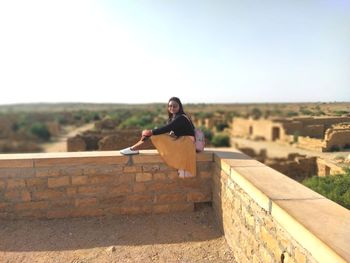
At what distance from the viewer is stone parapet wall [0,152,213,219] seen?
190 inches

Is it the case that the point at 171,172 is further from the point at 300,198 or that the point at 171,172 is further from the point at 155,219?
the point at 300,198

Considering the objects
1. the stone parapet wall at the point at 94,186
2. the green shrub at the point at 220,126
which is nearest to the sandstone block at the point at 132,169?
the stone parapet wall at the point at 94,186

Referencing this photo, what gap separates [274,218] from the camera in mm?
2783

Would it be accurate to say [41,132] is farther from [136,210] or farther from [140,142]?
[140,142]

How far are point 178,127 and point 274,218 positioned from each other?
2294 millimetres

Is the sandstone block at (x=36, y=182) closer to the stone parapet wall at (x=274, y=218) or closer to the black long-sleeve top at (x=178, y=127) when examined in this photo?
the black long-sleeve top at (x=178, y=127)

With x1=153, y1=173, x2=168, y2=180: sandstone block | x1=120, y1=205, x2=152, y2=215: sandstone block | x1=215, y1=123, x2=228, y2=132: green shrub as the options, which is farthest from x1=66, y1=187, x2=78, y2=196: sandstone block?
x1=215, y1=123, x2=228, y2=132: green shrub

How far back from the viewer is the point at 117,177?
16.4ft

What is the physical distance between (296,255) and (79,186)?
337cm

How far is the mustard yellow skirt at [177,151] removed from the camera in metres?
4.79

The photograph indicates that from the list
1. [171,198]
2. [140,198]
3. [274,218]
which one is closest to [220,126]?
[171,198]

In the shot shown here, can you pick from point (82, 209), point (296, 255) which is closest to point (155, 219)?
point (82, 209)

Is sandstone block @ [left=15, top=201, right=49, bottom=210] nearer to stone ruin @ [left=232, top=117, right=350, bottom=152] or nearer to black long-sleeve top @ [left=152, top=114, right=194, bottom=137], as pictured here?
black long-sleeve top @ [left=152, top=114, right=194, bottom=137]

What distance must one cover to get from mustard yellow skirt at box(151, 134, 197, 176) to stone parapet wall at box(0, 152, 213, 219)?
154mm
